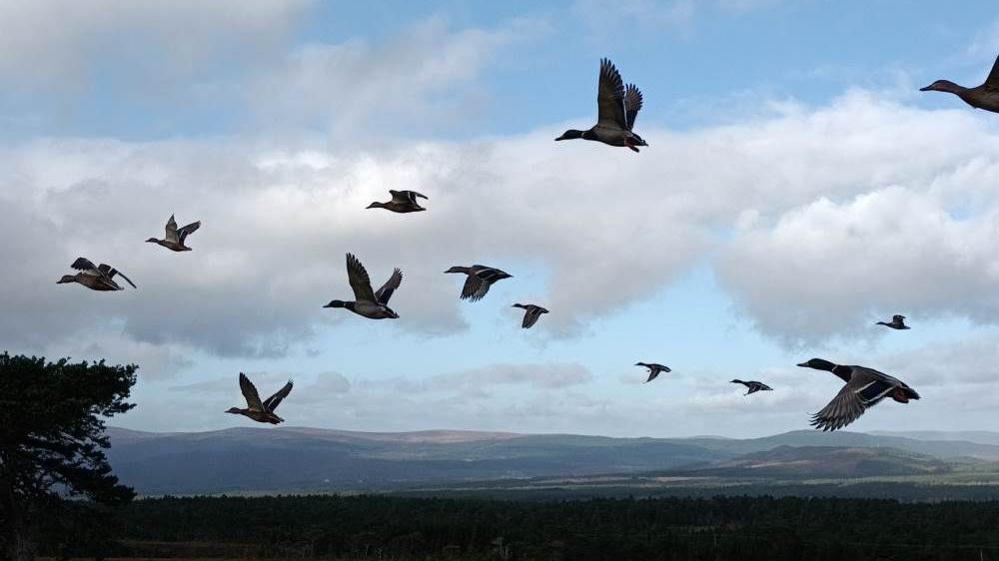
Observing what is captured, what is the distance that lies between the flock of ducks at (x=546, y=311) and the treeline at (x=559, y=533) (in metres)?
31.5

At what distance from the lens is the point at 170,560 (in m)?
87.7

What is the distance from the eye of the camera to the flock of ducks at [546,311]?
17.6 m

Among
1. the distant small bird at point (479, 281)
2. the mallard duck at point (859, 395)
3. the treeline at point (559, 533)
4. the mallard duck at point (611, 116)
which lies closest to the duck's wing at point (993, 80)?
the mallard duck at point (859, 395)

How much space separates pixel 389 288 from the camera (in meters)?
29.6

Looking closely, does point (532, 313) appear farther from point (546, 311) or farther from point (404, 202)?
point (404, 202)

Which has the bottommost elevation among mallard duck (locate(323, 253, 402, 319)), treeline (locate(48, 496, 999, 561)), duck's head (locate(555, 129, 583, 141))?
treeline (locate(48, 496, 999, 561))

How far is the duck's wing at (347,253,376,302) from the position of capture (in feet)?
86.8

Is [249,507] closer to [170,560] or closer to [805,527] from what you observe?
[170,560]

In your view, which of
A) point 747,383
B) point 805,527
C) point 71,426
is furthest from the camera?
point 805,527

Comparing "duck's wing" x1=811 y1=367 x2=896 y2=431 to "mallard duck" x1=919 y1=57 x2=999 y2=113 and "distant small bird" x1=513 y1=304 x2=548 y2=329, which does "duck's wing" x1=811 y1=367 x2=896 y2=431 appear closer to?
"mallard duck" x1=919 y1=57 x2=999 y2=113

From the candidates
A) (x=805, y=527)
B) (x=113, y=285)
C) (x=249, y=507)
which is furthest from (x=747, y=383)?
(x=249, y=507)

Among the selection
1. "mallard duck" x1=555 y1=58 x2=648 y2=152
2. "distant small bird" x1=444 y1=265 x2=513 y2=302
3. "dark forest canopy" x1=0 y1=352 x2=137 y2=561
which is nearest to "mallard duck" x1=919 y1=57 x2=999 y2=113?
"mallard duck" x1=555 y1=58 x2=648 y2=152

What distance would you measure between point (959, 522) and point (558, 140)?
117 m

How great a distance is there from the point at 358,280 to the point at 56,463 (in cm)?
3561
